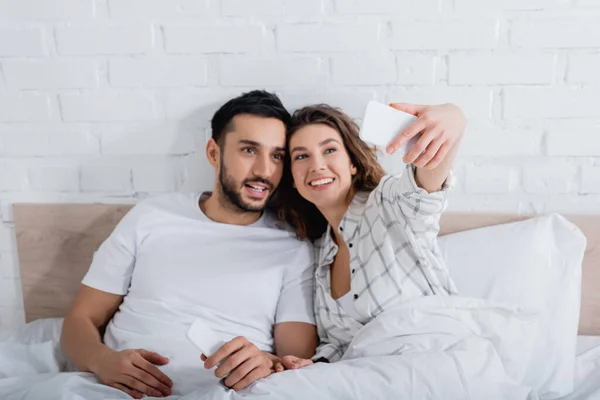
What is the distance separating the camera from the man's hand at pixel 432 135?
979mm

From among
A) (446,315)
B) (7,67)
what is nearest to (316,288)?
(446,315)

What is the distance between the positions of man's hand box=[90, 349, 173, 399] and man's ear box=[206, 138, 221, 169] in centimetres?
47

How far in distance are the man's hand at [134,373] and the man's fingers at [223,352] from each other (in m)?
0.15

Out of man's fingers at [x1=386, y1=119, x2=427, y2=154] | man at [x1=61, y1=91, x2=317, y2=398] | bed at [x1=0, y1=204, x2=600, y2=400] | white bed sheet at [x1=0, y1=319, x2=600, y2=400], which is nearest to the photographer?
man's fingers at [x1=386, y1=119, x2=427, y2=154]

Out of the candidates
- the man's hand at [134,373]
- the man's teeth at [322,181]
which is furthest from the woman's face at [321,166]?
the man's hand at [134,373]

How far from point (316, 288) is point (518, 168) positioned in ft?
1.85

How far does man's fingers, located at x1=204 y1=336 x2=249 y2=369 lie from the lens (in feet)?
3.56

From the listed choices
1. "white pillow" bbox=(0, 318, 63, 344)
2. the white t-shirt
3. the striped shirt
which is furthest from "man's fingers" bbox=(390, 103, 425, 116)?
"white pillow" bbox=(0, 318, 63, 344)

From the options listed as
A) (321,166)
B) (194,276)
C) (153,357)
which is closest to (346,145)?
(321,166)

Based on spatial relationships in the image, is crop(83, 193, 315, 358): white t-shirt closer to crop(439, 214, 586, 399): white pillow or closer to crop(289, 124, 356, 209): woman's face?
crop(289, 124, 356, 209): woman's face

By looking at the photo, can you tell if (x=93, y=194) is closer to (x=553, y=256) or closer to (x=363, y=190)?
(x=363, y=190)

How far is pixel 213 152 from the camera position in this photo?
4.68 ft

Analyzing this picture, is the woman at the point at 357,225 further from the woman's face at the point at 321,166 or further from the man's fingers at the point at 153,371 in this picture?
the man's fingers at the point at 153,371

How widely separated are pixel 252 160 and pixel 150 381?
52 cm
